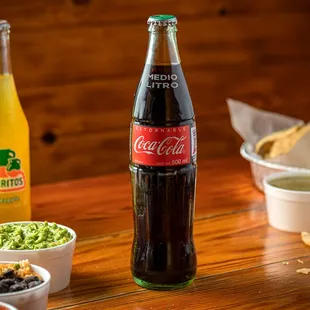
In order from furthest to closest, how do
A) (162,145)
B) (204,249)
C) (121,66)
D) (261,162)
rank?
(121,66) → (261,162) → (204,249) → (162,145)

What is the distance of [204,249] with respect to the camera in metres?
1.40

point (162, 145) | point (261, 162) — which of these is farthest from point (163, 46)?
point (261, 162)

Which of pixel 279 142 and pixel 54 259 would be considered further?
pixel 279 142

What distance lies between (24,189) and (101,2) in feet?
4.65

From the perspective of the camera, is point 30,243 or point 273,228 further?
point 273,228

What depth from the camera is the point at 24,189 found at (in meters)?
1.48

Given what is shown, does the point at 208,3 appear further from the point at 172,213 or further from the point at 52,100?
the point at 172,213

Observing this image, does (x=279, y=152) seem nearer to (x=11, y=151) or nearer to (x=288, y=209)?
(x=288, y=209)

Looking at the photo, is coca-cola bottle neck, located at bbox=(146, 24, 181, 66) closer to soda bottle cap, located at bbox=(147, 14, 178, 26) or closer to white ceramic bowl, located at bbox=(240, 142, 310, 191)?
soda bottle cap, located at bbox=(147, 14, 178, 26)

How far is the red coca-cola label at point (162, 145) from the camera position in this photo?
1.17m

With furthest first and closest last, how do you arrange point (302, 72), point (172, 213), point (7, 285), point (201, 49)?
point (302, 72), point (201, 49), point (172, 213), point (7, 285)

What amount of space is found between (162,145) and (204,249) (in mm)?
296

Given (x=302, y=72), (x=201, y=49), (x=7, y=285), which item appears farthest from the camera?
(x=302, y=72)

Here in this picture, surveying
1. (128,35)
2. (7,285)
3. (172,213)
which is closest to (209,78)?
(128,35)
